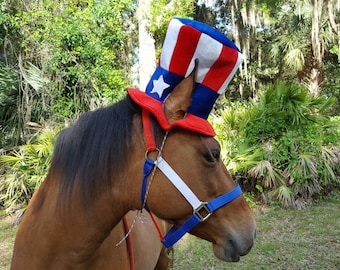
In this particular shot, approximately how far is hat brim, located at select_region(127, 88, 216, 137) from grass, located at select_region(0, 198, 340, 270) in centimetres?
357

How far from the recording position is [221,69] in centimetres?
126

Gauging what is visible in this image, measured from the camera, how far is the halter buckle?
3.94 ft

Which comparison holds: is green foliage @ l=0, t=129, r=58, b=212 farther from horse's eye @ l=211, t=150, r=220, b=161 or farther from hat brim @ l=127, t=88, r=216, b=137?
horse's eye @ l=211, t=150, r=220, b=161

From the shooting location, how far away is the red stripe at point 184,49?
1.20m

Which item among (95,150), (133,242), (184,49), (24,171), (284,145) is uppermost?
(184,49)

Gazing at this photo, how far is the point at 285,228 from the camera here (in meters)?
5.61

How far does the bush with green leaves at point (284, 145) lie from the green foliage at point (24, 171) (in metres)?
3.79

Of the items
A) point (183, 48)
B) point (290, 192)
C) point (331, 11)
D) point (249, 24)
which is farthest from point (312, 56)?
point (183, 48)

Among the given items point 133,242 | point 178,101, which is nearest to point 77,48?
point 133,242

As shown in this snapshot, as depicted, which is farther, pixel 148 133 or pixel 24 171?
pixel 24 171

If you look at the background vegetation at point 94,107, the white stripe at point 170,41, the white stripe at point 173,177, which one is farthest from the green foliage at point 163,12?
the white stripe at point 173,177

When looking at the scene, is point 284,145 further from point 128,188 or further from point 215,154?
point 128,188

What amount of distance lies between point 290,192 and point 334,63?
12310 millimetres

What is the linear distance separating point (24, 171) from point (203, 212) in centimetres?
614
